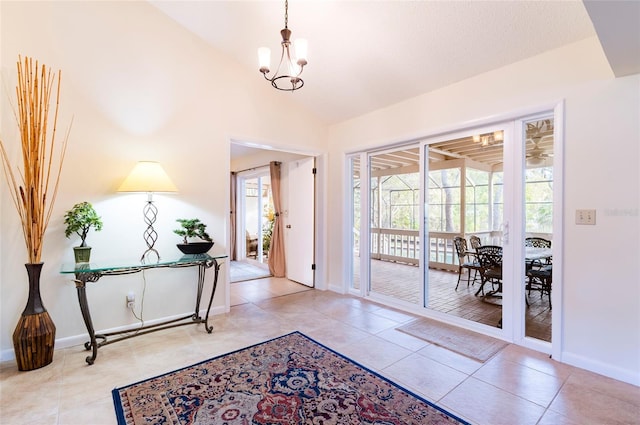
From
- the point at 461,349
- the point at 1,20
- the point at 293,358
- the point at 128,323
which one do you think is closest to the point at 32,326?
the point at 128,323

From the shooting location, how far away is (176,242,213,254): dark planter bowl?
119 inches

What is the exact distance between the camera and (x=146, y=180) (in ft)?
8.98

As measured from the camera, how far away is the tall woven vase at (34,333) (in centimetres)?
226

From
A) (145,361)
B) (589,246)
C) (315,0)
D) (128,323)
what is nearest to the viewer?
(589,246)

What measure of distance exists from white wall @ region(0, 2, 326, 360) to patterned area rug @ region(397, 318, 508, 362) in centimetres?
229

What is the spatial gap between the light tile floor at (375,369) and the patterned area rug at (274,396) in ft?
0.44

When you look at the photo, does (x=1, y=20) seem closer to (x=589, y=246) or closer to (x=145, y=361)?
(x=145, y=361)

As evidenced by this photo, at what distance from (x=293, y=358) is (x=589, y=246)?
2514mm

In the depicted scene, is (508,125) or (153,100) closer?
(508,125)

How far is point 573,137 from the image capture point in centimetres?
235

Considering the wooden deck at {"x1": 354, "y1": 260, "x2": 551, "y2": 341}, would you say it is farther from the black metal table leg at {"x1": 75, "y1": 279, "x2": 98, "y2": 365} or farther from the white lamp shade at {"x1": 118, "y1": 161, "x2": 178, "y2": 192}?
the black metal table leg at {"x1": 75, "y1": 279, "x2": 98, "y2": 365}

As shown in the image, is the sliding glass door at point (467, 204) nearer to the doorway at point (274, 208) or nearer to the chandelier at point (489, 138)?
the chandelier at point (489, 138)

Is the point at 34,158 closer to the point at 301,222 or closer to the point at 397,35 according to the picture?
the point at 397,35

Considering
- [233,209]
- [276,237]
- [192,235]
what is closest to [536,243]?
[192,235]
